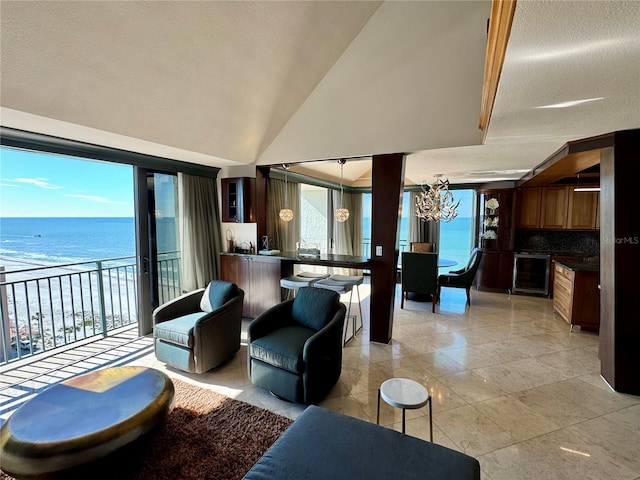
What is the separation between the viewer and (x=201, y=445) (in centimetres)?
209

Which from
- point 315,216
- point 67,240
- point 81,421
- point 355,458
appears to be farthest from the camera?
point 315,216

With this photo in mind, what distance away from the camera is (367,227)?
8.70 meters

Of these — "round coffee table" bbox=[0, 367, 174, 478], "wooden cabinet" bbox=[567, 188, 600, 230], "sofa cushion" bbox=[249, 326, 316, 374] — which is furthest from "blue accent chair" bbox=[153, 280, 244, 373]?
"wooden cabinet" bbox=[567, 188, 600, 230]

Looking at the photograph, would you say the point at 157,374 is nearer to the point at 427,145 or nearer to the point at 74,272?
the point at 74,272

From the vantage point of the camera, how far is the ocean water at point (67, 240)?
3.38 meters

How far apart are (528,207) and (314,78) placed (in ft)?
17.5

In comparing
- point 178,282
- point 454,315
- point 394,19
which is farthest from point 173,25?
point 454,315

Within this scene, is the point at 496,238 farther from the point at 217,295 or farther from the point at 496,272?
the point at 217,295

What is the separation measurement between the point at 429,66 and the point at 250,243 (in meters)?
3.47

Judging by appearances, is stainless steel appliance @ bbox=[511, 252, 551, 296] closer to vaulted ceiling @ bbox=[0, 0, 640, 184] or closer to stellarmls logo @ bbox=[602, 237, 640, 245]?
vaulted ceiling @ bbox=[0, 0, 640, 184]

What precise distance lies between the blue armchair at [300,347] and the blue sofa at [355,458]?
2.84 feet

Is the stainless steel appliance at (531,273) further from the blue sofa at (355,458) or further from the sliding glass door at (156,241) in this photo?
the sliding glass door at (156,241)

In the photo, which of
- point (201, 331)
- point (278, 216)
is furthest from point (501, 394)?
point (278, 216)

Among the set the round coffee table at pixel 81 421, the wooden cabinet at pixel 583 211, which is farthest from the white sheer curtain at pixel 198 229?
the wooden cabinet at pixel 583 211
